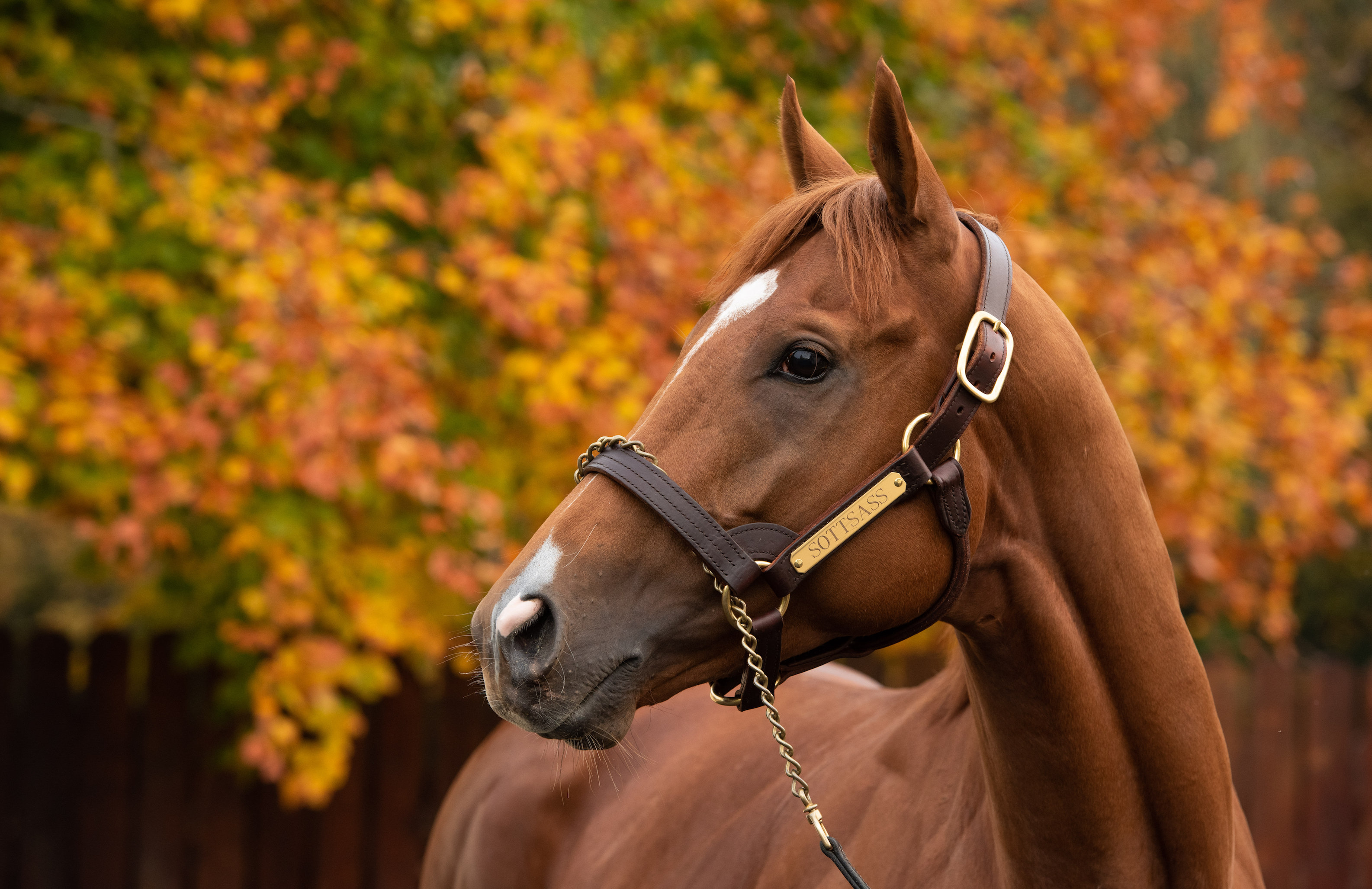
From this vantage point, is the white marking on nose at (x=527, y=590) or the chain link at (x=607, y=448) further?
the chain link at (x=607, y=448)

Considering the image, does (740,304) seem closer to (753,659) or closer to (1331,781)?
(753,659)

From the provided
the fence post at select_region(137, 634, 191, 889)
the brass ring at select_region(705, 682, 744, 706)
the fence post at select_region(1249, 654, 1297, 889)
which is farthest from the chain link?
the fence post at select_region(1249, 654, 1297, 889)

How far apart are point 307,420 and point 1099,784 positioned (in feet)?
8.50

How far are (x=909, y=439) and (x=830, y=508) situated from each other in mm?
157

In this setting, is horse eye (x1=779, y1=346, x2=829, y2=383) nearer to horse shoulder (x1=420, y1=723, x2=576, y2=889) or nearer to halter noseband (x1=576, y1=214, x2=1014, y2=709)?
halter noseband (x1=576, y1=214, x2=1014, y2=709)

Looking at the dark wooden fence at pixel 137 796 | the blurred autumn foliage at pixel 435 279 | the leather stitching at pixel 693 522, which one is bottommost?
the dark wooden fence at pixel 137 796

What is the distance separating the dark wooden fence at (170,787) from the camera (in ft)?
18.0

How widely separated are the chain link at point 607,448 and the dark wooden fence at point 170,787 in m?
4.50

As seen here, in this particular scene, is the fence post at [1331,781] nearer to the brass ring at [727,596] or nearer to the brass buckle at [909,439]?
the brass buckle at [909,439]

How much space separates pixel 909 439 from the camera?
5.42ft

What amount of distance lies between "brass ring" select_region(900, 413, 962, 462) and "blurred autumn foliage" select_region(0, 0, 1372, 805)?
0.80 m

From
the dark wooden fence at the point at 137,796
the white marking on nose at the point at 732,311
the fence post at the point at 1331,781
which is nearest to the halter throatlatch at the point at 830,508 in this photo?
the white marking on nose at the point at 732,311

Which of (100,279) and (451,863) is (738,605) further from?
(100,279)

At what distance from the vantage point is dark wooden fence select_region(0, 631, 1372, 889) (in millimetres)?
5484
